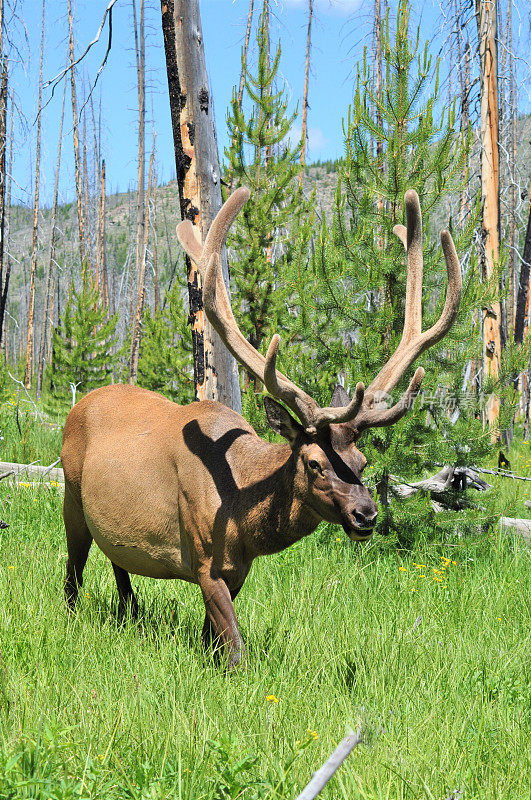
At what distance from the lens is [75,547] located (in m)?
4.22

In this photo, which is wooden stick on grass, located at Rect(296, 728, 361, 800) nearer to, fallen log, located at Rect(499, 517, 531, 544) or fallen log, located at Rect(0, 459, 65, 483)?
fallen log, located at Rect(499, 517, 531, 544)

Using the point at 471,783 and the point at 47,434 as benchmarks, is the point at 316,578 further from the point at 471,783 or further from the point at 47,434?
the point at 47,434

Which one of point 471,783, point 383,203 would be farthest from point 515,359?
point 471,783

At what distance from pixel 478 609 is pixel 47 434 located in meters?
7.37

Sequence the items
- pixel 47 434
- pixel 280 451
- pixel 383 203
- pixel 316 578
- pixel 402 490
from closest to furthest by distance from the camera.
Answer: pixel 280 451 → pixel 316 578 → pixel 383 203 → pixel 402 490 → pixel 47 434

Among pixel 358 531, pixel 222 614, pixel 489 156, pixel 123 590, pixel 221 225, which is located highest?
pixel 489 156

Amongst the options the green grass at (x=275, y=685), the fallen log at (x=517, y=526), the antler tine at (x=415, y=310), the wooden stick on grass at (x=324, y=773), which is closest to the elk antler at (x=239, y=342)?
the antler tine at (x=415, y=310)

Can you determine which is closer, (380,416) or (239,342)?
(380,416)

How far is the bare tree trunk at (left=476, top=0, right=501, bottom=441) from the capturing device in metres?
8.90

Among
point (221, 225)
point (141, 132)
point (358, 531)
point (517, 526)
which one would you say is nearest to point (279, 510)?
point (358, 531)

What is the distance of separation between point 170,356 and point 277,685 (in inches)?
540

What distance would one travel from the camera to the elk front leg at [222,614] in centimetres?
316

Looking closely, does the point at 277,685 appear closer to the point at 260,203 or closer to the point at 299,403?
the point at 299,403

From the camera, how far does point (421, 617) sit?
159 inches
